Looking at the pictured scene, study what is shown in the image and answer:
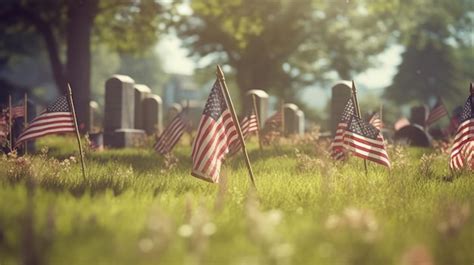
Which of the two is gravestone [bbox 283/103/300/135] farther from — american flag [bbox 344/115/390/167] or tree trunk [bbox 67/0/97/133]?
american flag [bbox 344/115/390/167]

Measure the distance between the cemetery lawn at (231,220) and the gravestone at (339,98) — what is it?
6.68m

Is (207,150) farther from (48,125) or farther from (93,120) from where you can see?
(93,120)

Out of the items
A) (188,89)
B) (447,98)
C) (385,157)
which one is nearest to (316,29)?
(447,98)

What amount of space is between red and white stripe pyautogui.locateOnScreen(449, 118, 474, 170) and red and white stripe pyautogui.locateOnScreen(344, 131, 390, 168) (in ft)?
4.81

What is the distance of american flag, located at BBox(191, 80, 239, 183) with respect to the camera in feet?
19.4

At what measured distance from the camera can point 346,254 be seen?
351 cm

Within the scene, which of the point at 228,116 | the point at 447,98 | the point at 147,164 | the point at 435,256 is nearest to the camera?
the point at 435,256

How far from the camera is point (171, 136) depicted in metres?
10.1

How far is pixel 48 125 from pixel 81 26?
39.6ft

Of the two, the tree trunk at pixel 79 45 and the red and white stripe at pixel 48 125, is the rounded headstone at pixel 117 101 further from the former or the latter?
the red and white stripe at pixel 48 125

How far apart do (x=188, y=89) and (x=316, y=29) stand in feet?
206

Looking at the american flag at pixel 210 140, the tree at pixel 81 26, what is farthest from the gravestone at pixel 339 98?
the american flag at pixel 210 140

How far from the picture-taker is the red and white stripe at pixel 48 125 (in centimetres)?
721

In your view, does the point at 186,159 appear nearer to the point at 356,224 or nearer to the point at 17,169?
the point at 17,169
